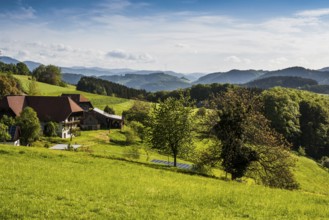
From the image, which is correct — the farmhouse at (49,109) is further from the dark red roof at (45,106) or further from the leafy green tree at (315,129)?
the leafy green tree at (315,129)

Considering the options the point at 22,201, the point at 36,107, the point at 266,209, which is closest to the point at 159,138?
the point at 266,209

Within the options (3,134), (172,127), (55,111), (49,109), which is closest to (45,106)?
(49,109)

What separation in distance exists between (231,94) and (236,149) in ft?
21.3

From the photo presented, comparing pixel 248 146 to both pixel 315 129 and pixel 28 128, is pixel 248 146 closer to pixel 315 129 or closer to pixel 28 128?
pixel 28 128

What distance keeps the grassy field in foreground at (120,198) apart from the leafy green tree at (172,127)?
738 inches

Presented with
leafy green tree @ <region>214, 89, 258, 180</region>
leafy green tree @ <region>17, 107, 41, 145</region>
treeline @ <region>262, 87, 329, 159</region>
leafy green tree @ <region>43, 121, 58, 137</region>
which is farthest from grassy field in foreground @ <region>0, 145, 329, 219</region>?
treeline @ <region>262, 87, 329, 159</region>

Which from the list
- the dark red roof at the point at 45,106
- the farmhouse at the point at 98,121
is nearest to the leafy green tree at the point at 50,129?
the dark red roof at the point at 45,106

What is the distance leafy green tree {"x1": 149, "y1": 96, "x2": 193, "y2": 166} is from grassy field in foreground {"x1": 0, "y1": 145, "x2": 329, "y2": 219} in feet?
61.5

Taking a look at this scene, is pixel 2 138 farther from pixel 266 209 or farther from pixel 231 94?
pixel 266 209

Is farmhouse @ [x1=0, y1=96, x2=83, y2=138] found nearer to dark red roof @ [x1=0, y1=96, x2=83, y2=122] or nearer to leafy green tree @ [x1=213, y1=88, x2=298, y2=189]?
dark red roof @ [x1=0, y1=96, x2=83, y2=122]

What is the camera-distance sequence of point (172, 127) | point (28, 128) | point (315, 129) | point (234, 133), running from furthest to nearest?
point (315, 129) < point (28, 128) < point (172, 127) < point (234, 133)

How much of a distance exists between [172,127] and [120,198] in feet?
94.7

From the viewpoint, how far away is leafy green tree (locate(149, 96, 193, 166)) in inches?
1893

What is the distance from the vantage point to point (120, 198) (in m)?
19.5
